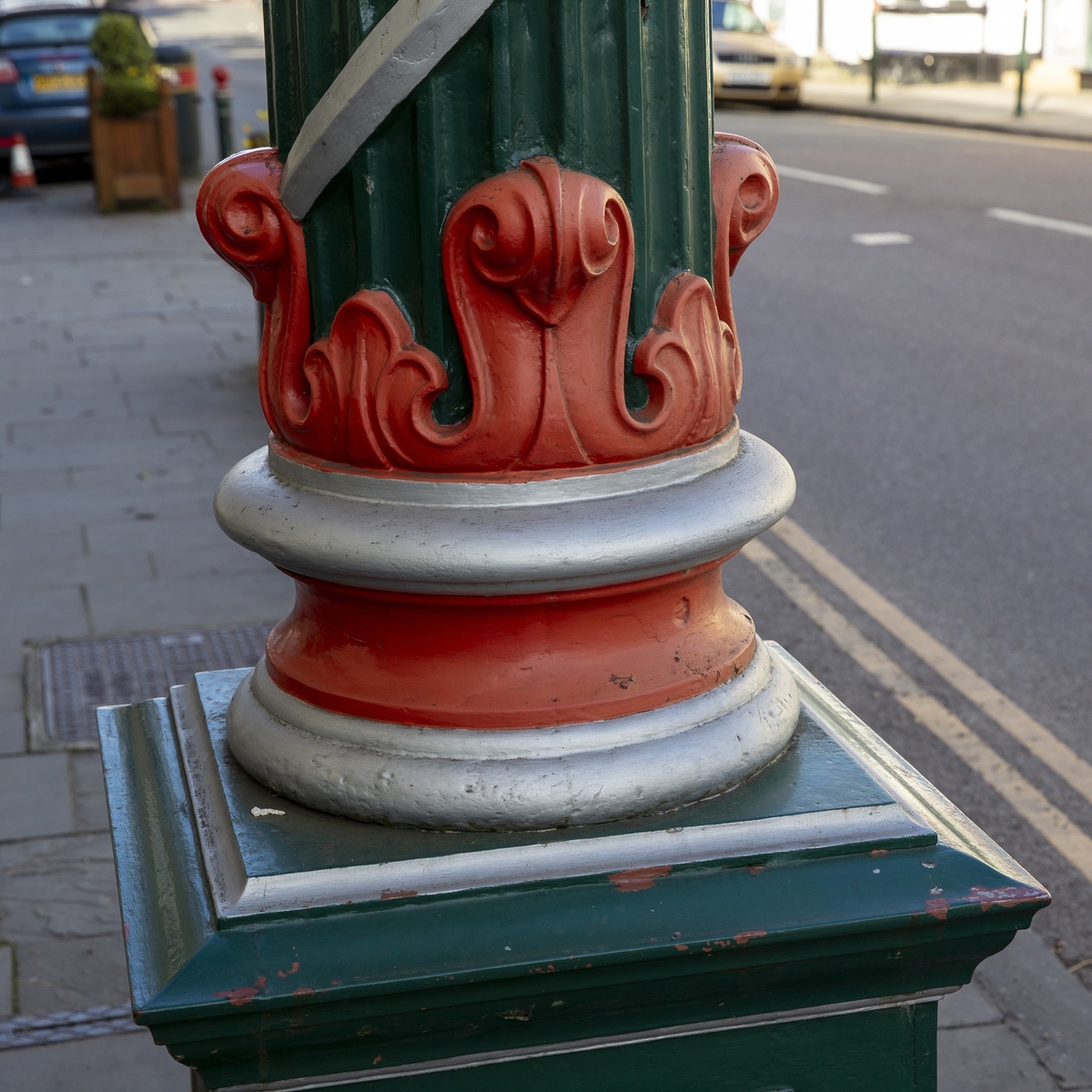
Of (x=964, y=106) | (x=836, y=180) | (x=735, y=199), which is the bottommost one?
(x=836, y=180)

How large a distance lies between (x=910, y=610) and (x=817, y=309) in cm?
533

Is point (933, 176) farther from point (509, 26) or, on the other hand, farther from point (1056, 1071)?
point (509, 26)

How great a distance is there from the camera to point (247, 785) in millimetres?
1547

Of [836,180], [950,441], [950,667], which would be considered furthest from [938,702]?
[836,180]

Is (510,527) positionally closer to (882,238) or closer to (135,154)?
(882,238)

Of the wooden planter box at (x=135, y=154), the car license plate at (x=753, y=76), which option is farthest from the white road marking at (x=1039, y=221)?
the car license plate at (x=753, y=76)

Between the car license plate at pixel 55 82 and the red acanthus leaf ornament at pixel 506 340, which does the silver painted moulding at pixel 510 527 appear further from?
the car license plate at pixel 55 82

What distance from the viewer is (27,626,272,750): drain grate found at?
13.9ft

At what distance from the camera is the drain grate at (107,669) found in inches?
Answer: 166

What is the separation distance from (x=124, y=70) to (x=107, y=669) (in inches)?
426

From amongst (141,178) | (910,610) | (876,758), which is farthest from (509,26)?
(141,178)

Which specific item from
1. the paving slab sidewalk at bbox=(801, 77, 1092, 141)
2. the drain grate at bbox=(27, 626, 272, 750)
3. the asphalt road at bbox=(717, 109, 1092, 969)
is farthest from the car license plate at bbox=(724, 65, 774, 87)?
the drain grate at bbox=(27, 626, 272, 750)

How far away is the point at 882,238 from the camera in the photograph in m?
12.4

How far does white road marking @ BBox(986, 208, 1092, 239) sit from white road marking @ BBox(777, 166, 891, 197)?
1.87 meters
